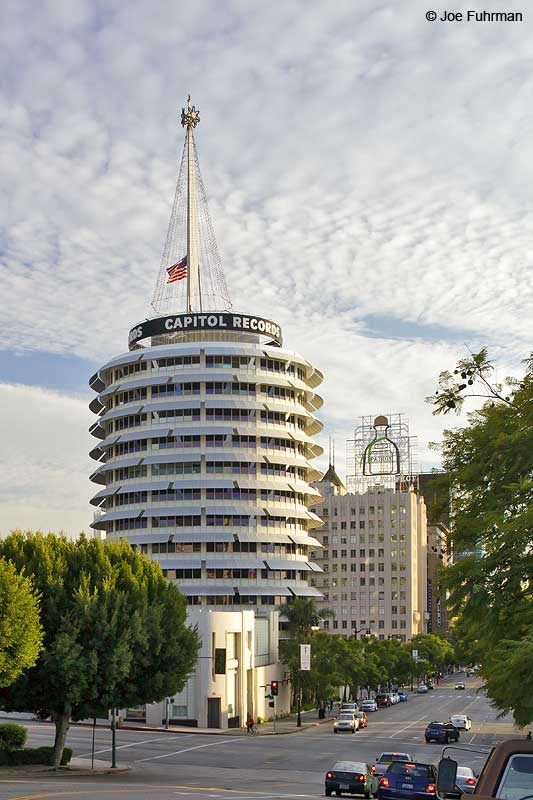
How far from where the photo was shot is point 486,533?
21859mm

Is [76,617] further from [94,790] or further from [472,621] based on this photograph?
[472,621]

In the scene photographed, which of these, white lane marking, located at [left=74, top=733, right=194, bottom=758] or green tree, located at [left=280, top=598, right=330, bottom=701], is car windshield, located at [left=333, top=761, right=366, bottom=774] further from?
green tree, located at [left=280, top=598, right=330, bottom=701]

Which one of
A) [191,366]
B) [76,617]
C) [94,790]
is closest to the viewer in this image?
[94,790]

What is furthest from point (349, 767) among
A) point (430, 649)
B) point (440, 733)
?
point (430, 649)

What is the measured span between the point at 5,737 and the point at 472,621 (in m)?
36.1

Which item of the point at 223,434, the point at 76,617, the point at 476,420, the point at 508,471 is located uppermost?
the point at 223,434

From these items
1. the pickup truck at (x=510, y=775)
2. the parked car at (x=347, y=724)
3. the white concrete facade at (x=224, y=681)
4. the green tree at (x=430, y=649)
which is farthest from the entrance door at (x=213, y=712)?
the green tree at (x=430, y=649)

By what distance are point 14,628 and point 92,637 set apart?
656 centimetres

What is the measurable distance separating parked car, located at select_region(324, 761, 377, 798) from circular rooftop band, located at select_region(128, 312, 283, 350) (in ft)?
273

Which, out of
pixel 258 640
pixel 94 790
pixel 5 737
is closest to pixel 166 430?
pixel 258 640

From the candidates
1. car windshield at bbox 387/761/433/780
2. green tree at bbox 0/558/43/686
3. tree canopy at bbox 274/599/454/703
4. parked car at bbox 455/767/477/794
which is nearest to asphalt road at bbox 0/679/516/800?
parked car at bbox 455/767/477/794

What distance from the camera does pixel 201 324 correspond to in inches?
4589

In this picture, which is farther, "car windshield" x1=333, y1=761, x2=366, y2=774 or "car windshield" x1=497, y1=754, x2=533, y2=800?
"car windshield" x1=333, y1=761, x2=366, y2=774

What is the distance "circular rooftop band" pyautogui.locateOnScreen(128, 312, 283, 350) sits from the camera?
117m
